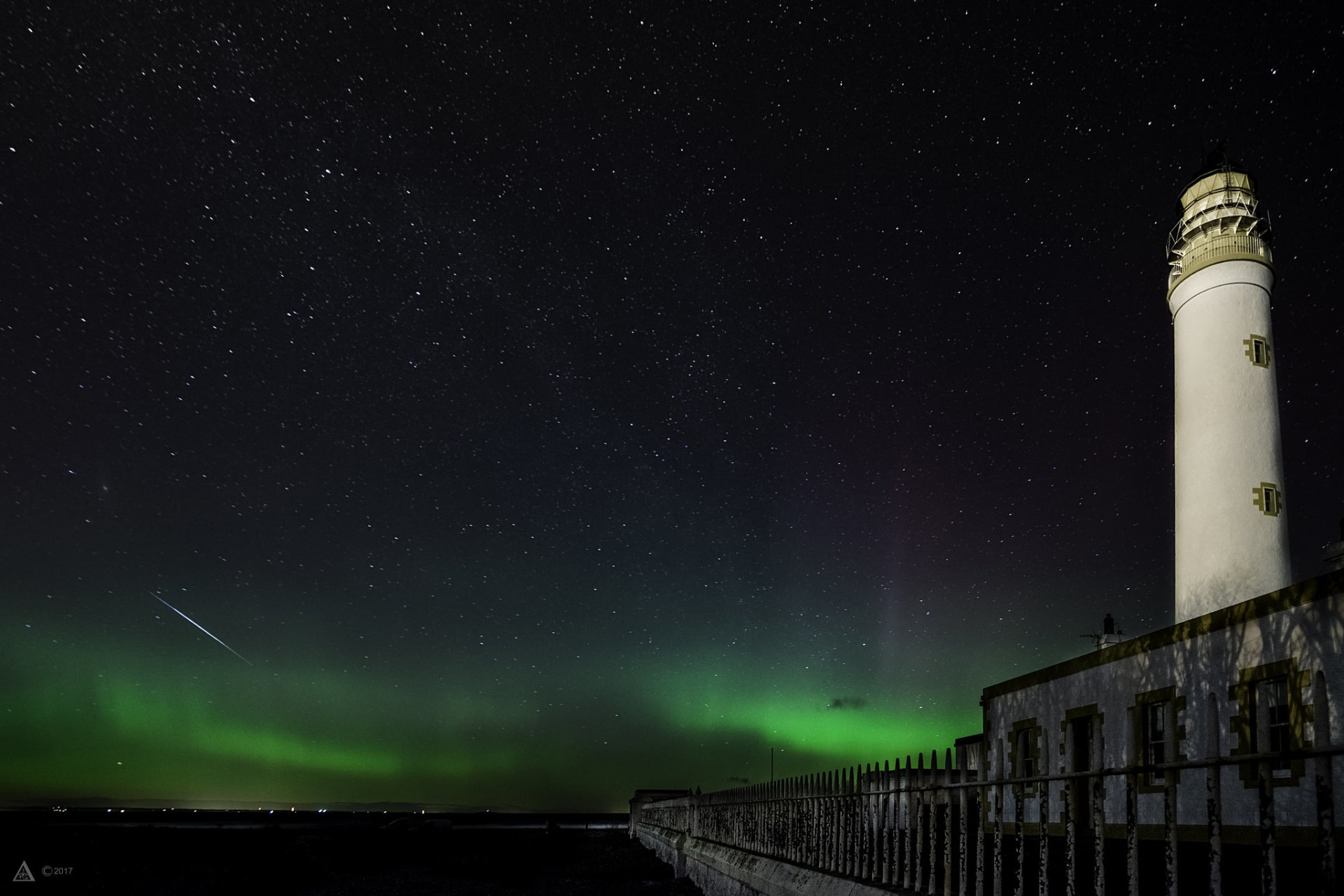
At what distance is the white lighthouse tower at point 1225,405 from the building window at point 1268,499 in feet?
0.09

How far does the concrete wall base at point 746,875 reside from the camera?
953cm

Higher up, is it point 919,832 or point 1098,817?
point 1098,817

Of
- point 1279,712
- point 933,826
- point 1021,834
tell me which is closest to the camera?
point 1021,834

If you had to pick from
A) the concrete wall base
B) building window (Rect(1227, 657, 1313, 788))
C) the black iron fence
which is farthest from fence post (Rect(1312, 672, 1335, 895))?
building window (Rect(1227, 657, 1313, 788))

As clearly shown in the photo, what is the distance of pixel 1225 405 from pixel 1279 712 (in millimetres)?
13652

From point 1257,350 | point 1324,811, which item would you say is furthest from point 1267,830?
point 1257,350

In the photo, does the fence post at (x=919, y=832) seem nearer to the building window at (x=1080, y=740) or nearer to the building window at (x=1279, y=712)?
the building window at (x=1279, y=712)

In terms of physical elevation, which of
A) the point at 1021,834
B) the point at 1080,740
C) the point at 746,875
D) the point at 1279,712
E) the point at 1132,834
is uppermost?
the point at 1279,712

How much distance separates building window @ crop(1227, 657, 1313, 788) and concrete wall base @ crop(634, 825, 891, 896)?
6773 millimetres

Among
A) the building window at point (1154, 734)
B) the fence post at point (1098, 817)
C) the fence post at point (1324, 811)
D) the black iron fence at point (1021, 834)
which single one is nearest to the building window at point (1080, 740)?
the black iron fence at point (1021, 834)

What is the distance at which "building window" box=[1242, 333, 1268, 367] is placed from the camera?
2522cm

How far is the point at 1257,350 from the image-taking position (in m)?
25.4

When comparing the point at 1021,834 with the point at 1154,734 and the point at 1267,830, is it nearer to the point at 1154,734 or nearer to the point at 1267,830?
the point at 1267,830

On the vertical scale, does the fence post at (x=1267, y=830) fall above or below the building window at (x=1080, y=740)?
above
